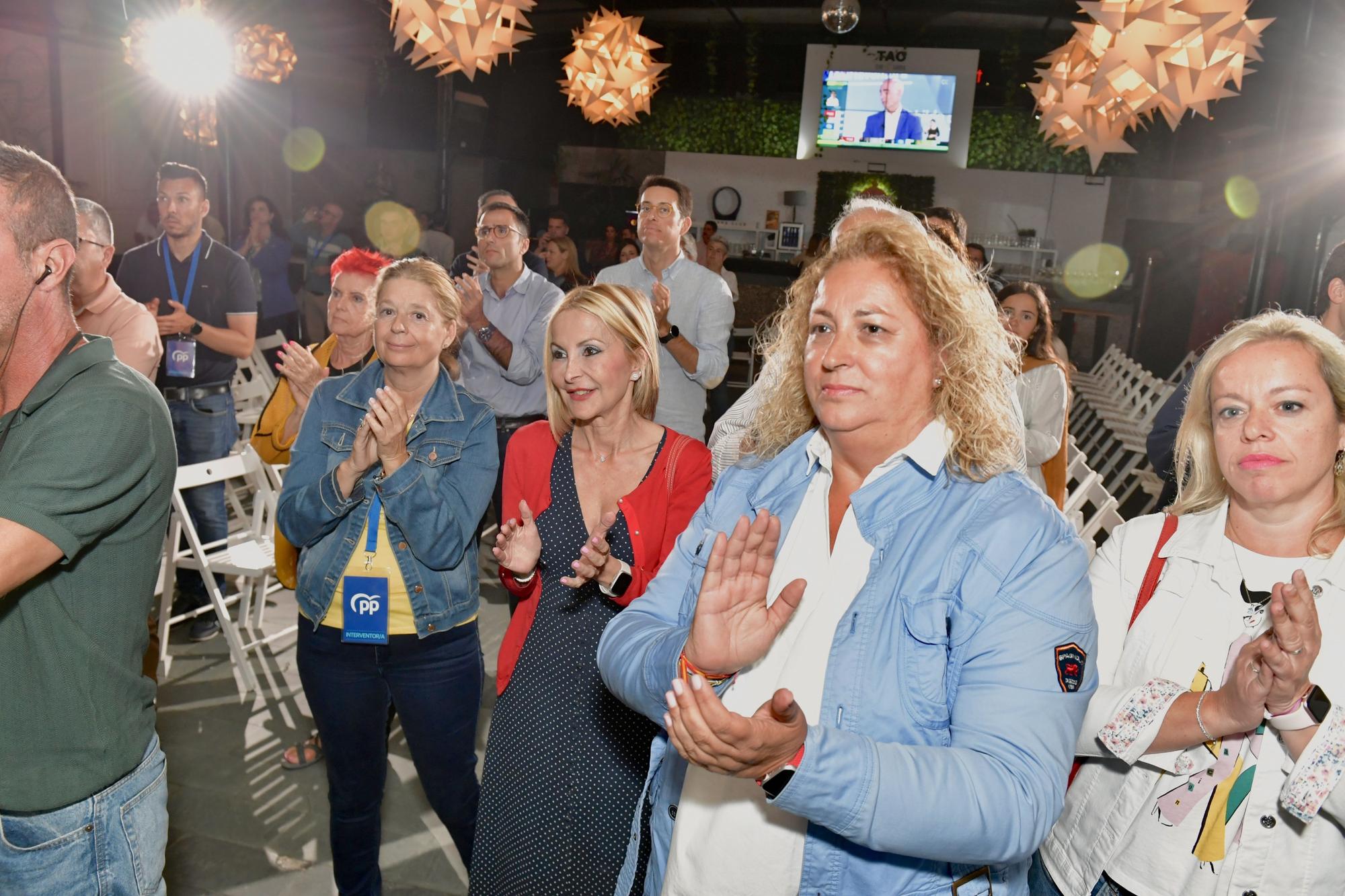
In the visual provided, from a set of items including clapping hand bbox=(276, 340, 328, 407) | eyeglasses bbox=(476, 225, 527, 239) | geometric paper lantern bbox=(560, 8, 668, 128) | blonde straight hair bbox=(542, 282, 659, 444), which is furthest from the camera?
geometric paper lantern bbox=(560, 8, 668, 128)

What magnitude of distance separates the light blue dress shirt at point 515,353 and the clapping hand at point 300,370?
124cm

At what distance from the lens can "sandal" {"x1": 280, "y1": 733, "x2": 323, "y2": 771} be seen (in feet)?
10.9

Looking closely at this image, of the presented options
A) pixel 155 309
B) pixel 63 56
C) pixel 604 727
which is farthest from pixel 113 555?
pixel 63 56

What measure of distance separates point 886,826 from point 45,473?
125 centimetres

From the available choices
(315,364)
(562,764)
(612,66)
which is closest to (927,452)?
(562,764)

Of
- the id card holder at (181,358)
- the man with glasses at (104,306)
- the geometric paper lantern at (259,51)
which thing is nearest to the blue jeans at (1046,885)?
the man with glasses at (104,306)

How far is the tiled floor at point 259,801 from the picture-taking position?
2771mm

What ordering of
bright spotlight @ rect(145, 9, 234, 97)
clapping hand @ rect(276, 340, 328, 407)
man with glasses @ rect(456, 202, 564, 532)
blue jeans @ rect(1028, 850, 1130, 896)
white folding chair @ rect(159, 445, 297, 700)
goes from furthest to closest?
bright spotlight @ rect(145, 9, 234, 97) < man with glasses @ rect(456, 202, 564, 532) < white folding chair @ rect(159, 445, 297, 700) < clapping hand @ rect(276, 340, 328, 407) < blue jeans @ rect(1028, 850, 1130, 896)

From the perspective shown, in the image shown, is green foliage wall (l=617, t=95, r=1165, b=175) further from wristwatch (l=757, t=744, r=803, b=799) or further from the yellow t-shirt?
wristwatch (l=757, t=744, r=803, b=799)

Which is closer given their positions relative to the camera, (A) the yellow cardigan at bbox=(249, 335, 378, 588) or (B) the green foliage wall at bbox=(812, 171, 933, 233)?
(A) the yellow cardigan at bbox=(249, 335, 378, 588)

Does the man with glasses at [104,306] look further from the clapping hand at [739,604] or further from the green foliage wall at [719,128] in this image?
the green foliage wall at [719,128]

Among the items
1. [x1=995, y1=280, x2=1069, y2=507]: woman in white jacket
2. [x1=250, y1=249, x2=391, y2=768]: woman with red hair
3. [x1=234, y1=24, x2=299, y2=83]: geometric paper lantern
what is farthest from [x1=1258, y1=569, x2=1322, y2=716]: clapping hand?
[x1=234, y1=24, x2=299, y2=83]: geometric paper lantern

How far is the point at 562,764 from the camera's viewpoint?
209cm

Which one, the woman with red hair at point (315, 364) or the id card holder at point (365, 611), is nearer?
the id card holder at point (365, 611)
